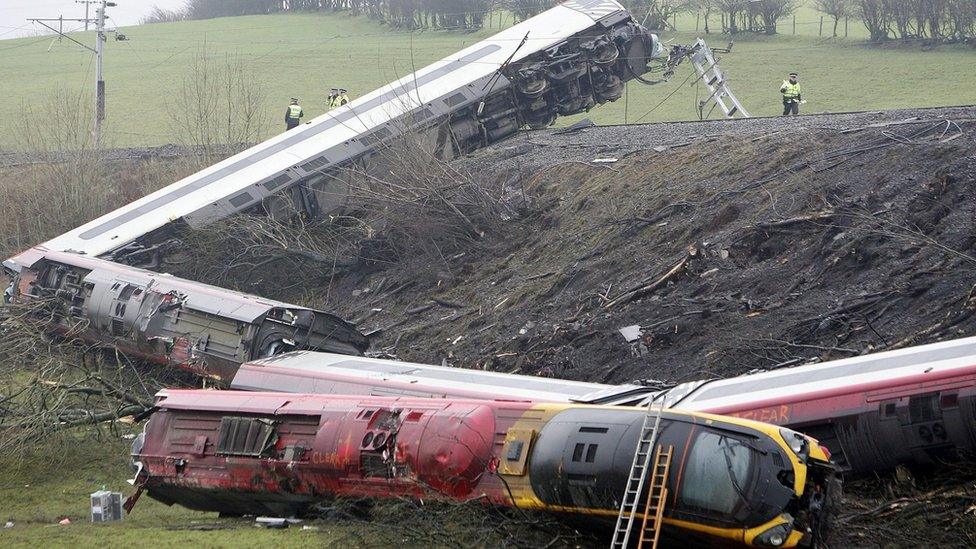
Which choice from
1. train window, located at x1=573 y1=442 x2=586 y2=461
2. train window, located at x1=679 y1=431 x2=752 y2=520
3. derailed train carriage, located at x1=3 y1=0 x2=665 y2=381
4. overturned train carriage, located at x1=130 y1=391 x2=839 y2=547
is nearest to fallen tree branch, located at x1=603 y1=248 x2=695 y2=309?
derailed train carriage, located at x1=3 y1=0 x2=665 y2=381

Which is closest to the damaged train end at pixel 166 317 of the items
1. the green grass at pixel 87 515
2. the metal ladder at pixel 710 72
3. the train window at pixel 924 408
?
the green grass at pixel 87 515

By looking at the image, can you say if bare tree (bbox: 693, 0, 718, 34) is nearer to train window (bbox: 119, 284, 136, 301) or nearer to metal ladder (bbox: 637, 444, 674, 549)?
train window (bbox: 119, 284, 136, 301)

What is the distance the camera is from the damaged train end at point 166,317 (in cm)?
1694

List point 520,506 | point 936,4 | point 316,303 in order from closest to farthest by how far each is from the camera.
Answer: point 520,506
point 316,303
point 936,4

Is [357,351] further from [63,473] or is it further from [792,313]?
[792,313]

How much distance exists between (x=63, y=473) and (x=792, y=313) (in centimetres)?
1032

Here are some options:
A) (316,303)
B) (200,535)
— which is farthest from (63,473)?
(316,303)

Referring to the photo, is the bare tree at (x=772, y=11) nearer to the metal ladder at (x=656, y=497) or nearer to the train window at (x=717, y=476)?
the train window at (x=717, y=476)

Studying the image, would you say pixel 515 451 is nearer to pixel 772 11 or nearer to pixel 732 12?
pixel 732 12

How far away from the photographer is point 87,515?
41.4ft

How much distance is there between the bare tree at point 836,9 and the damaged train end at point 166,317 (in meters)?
40.5

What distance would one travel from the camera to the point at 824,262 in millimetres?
16172

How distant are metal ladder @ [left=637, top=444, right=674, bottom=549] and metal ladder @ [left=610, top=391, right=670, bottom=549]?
0.08 meters

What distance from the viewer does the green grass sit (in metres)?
→ 10.3
